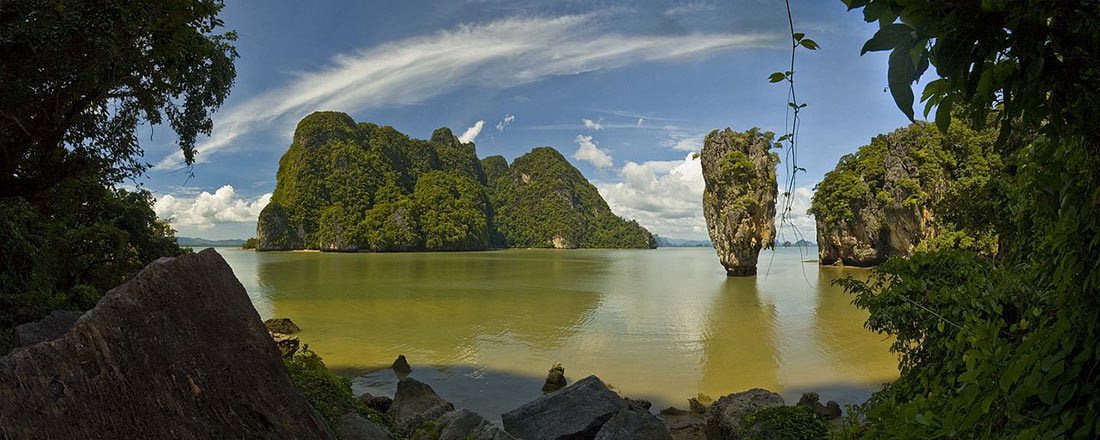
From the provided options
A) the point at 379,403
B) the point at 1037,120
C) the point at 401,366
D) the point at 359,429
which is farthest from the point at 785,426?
the point at 401,366

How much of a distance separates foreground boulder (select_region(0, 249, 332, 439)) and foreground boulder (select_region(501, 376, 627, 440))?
2.93 metres

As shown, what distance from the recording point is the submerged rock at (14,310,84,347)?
368 cm

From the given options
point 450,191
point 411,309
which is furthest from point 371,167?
point 411,309

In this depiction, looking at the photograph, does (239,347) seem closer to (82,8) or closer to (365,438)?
(365,438)

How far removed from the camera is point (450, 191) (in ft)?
314

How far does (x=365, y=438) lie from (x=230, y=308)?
1643 mm

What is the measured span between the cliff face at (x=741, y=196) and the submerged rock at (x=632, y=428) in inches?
1065

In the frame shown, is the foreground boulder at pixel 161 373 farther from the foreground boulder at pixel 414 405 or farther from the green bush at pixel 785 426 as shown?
the green bush at pixel 785 426

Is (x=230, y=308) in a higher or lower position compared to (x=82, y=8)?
lower

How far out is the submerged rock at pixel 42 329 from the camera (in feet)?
12.1

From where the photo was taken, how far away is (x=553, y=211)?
113 m

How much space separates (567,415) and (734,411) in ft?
6.98

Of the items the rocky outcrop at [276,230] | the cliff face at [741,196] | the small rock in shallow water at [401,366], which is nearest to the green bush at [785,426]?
the small rock in shallow water at [401,366]

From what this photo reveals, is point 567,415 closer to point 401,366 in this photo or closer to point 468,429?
point 468,429
